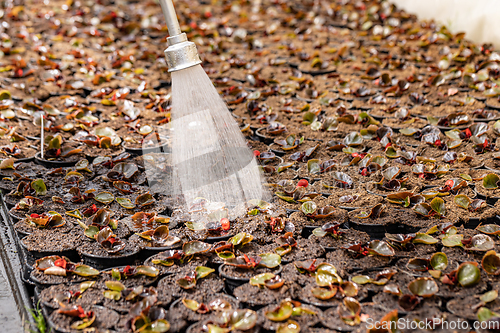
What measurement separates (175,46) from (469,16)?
3058 mm

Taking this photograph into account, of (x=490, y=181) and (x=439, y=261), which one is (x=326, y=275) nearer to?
(x=439, y=261)

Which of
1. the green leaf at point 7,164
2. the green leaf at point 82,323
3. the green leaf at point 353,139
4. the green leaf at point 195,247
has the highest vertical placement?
the green leaf at point 7,164

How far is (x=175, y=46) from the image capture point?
6.01 feet

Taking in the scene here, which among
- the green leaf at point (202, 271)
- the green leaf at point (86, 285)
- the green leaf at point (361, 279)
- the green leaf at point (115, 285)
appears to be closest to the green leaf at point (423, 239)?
the green leaf at point (361, 279)

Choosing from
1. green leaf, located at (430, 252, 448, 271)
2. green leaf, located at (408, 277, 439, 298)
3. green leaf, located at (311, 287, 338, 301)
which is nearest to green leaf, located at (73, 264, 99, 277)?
green leaf, located at (311, 287, 338, 301)

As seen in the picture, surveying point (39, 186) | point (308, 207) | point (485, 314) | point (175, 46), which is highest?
point (175, 46)

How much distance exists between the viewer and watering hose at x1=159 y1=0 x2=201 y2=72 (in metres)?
1.82

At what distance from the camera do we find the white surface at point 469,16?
3.57 m

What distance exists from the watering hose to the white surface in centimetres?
282

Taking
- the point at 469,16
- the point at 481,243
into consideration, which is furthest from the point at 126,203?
the point at 469,16

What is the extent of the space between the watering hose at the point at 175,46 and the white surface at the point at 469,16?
2.82 meters

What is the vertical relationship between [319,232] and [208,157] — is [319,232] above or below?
below

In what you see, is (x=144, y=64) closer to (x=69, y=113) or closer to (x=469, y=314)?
(x=69, y=113)

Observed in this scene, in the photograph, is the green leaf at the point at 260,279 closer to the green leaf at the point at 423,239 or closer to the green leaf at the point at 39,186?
the green leaf at the point at 423,239
